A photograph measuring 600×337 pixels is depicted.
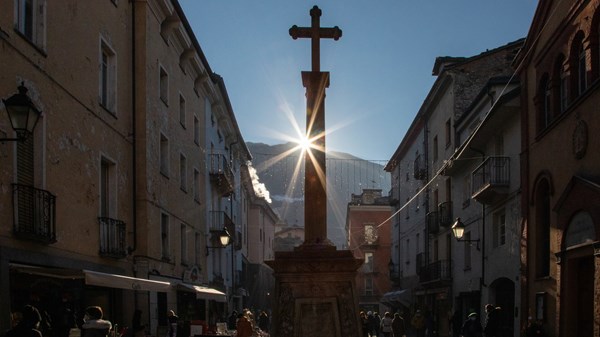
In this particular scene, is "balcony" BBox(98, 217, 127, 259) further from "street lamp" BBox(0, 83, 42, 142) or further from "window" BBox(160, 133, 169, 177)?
"street lamp" BBox(0, 83, 42, 142)

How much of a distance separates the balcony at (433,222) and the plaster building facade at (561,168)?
12970 millimetres

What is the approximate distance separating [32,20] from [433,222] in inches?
915

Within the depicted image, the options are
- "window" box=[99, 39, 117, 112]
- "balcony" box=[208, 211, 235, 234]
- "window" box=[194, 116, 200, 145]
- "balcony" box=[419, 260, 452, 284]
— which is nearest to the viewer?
"window" box=[99, 39, 117, 112]

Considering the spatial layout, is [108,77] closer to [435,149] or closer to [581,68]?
[581,68]

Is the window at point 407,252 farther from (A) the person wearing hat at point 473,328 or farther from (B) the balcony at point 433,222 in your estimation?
(A) the person wearing hat at point 473,328

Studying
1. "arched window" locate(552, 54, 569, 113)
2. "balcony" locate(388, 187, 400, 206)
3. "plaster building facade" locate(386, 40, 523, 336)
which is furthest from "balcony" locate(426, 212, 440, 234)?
"arched window" locate(552, 54, 569, 113)

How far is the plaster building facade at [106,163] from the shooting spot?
1162 centimetres

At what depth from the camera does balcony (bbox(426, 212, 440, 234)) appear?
32125 mm

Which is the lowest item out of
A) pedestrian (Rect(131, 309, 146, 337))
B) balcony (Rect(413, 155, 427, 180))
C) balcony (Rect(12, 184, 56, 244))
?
pedestrian (Rect(131, 309, 146, 337))

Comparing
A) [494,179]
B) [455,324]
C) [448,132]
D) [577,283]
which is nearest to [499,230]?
[494,179]

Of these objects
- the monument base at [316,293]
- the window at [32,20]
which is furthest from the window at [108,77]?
the monument base at [316,293]

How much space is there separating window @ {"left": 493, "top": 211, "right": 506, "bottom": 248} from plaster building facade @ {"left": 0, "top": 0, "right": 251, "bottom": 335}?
8.84 m

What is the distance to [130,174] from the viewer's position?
18484mm

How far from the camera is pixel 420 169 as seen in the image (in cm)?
3566
